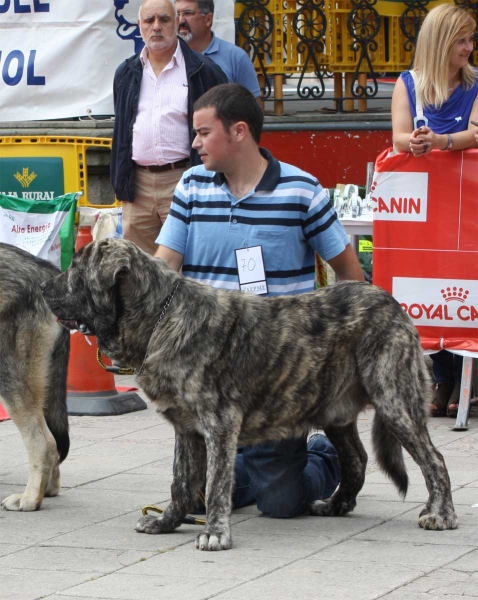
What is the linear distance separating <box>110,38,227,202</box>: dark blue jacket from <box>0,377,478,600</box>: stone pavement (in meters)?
2.52

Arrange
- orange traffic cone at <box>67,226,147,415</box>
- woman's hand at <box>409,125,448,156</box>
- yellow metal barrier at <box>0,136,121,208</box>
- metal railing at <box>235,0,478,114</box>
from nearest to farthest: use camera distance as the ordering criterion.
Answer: woman's hand at <box>409,125,448,156</box>, orange traffic cone at <box>67,226,147,415</box>, yellow metal barrier at <box>0,136,121,208</box>, metal railing at <box>235,0,478,114</box>

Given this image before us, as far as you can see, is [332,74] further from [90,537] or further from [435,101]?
[90,537]

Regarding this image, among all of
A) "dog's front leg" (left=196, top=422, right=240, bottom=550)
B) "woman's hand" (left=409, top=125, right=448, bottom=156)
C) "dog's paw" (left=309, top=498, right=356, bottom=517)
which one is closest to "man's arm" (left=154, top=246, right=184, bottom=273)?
"dog's front leg" (left=196, top=422, right=240, bottom=550)

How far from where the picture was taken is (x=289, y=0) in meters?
11.9

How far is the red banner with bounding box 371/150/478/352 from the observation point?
7.41m

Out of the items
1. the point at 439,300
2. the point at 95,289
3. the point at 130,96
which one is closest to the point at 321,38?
the point at 130,96

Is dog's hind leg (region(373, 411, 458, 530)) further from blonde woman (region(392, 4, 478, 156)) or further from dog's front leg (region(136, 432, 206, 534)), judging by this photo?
blonde woman (region(392, 4, 478, 156))

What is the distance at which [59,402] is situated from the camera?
602 centimetres

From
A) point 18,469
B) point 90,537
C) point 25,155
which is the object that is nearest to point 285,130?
point 25,155

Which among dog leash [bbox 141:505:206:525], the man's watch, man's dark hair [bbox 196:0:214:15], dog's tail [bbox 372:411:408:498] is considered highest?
man's dark hair [bbox 196:0:214:15]

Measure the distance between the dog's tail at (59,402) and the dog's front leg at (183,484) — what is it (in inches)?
33.1

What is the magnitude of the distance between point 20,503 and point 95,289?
1.36 meters

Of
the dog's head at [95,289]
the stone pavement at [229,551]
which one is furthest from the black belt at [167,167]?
the dog's head at [95,289]

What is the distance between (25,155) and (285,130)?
2844 millimetres
